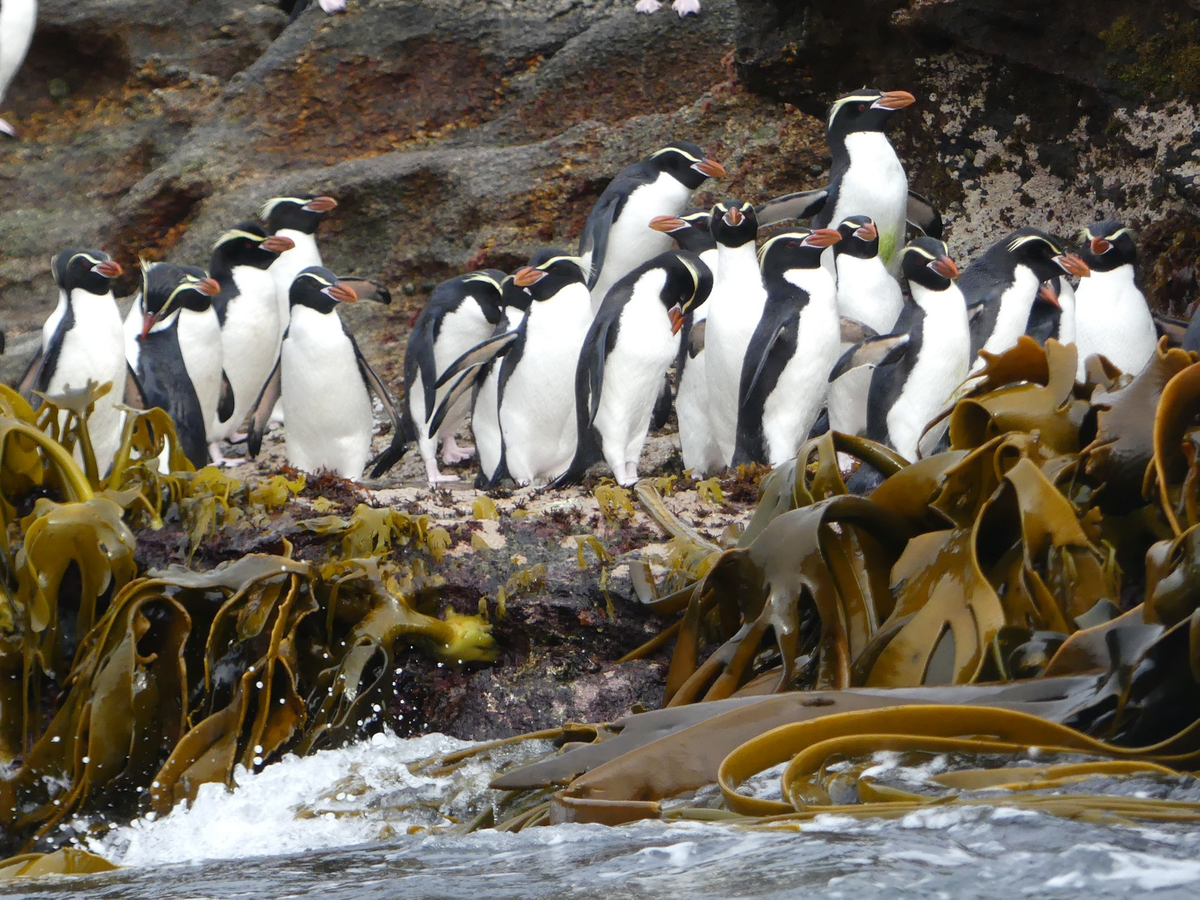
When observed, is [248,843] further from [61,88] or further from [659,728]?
[61,88]

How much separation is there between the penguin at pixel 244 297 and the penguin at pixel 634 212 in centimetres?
212

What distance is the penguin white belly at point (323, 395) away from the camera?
741cm

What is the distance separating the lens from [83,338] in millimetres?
6969

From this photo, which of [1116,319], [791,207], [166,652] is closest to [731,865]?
[166,652]

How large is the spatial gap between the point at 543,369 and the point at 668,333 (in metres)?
0.69

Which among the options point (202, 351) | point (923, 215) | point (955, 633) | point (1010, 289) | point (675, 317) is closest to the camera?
point (955, 633)

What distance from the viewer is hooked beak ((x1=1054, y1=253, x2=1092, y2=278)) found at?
6.03 meters

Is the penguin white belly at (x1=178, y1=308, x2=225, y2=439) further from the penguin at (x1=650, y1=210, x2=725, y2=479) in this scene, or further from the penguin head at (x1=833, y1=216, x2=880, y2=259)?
the penguin head at (x1=833, y1=216, x2=880, y2=259)

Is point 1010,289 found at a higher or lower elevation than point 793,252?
lower

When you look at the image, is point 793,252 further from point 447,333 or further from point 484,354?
point 447,333

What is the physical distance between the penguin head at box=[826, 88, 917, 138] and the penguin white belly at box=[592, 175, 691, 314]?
1023mm

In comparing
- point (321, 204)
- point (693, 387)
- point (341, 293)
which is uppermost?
point (321, 204)

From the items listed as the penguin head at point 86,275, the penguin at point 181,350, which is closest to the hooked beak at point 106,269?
the penguin head at point 86,275

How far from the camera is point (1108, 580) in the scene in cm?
283
